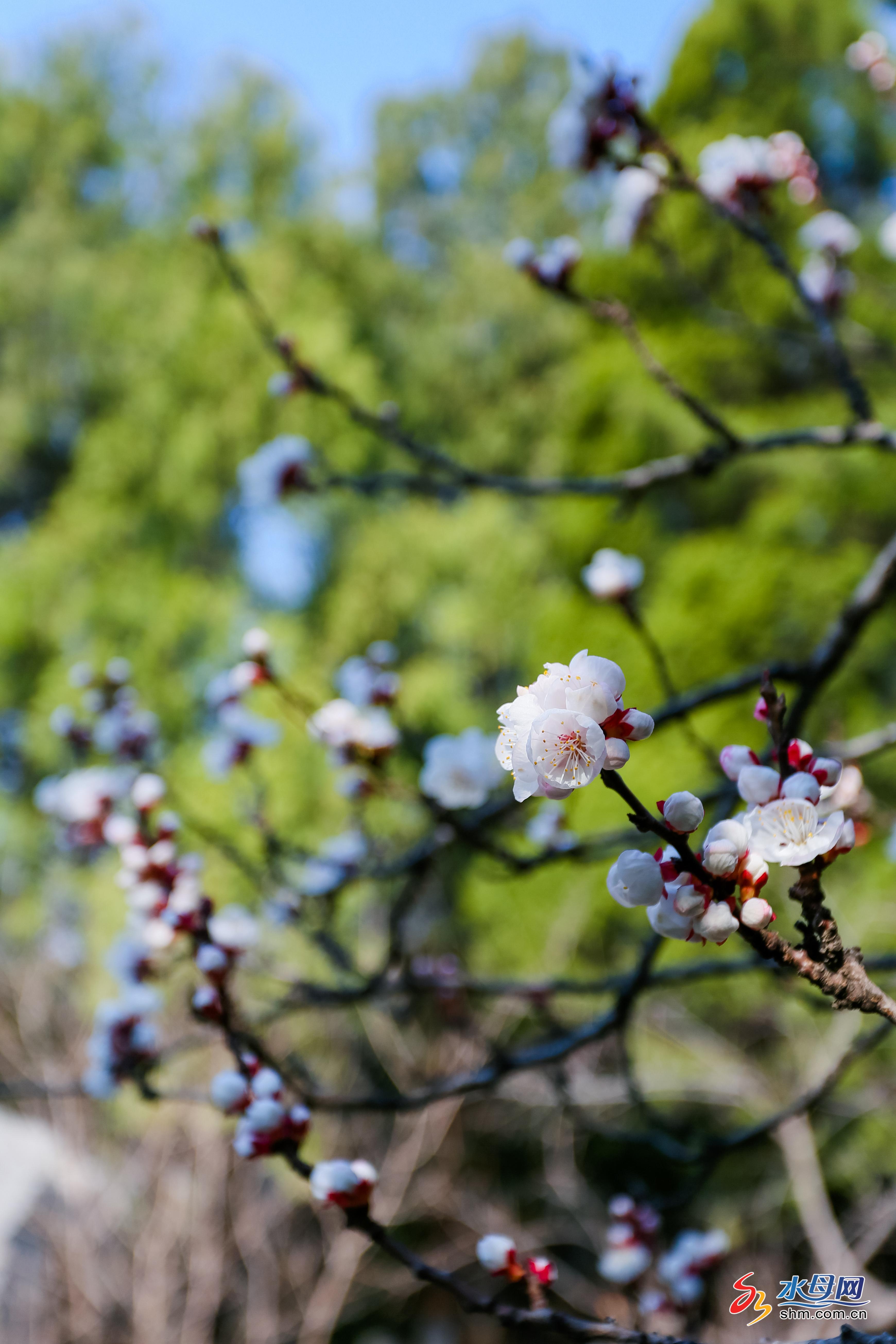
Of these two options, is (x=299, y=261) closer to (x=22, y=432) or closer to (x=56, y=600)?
(x=22, y=432)

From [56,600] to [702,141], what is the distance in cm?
529

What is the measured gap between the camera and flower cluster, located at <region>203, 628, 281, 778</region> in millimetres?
1370

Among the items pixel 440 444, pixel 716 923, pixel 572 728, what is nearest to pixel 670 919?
pixel 716 923

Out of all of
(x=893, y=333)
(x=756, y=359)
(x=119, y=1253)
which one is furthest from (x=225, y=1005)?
(x=756, y=359)

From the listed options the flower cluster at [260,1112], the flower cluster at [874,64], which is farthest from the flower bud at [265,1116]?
the flower cluster at [874,64]

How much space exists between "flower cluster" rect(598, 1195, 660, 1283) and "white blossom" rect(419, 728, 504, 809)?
0.58 meters

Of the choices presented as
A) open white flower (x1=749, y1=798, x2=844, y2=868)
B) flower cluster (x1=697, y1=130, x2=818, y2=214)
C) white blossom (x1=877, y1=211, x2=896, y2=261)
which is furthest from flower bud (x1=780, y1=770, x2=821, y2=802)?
white blossom (x1=877, y1=211, x2=896, y2=261)

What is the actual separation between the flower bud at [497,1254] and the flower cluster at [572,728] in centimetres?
57

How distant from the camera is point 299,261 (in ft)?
25.3

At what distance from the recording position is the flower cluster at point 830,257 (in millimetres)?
1678

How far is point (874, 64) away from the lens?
1.75 m

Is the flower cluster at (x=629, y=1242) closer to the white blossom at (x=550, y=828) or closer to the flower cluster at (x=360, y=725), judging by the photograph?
the white blossom at (x=550, y=828)

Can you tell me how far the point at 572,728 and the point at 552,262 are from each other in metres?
1.14
